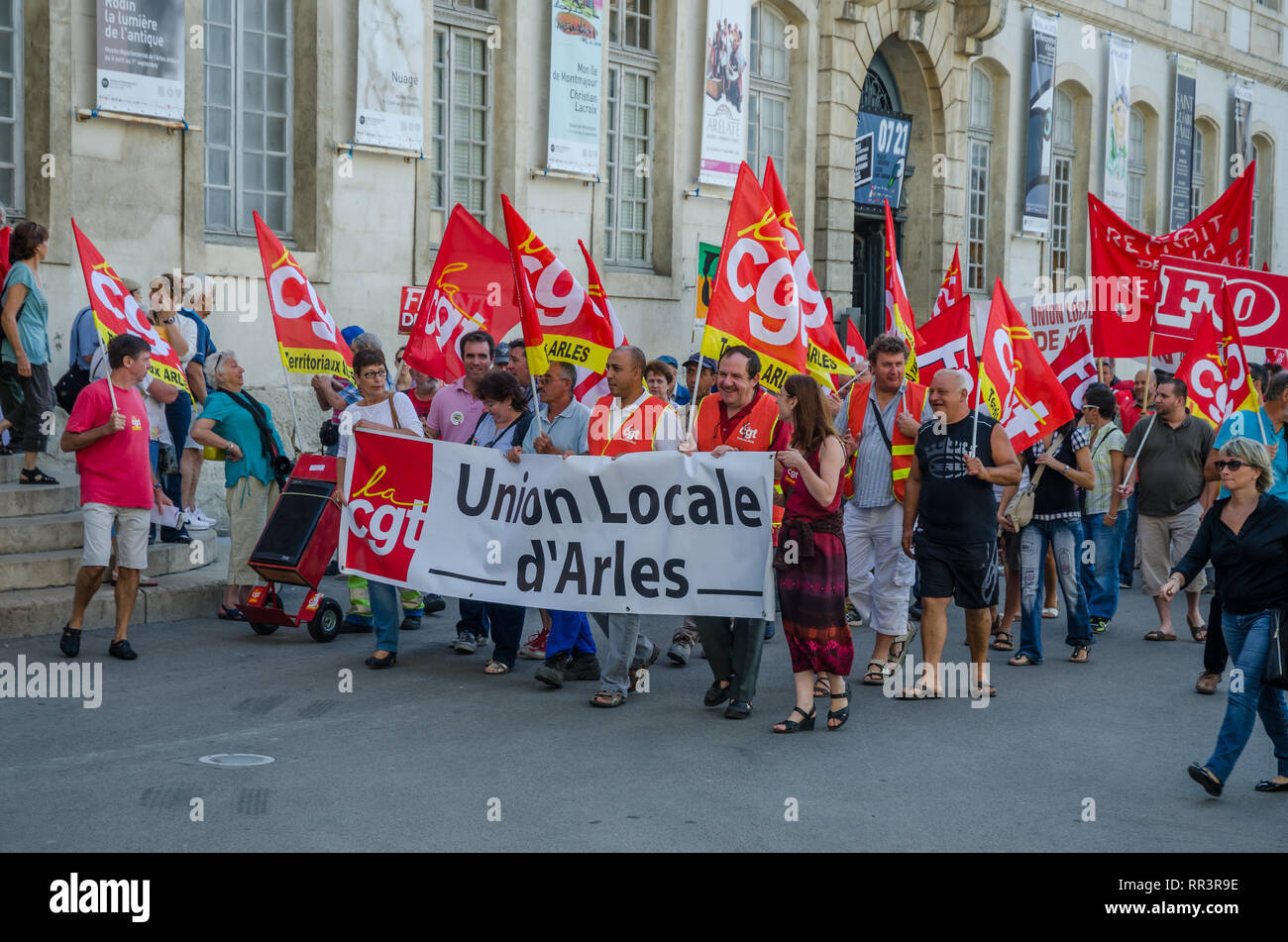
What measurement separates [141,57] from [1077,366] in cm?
844

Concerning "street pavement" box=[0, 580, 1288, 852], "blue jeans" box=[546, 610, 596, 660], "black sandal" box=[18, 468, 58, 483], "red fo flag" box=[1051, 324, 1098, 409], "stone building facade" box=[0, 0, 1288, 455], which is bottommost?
"street pavement" box=[0, 580, 1288, 852]

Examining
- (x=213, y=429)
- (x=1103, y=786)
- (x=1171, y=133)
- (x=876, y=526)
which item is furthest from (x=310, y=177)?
(x=1171, y=133)

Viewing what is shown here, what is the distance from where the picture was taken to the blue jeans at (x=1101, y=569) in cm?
1066

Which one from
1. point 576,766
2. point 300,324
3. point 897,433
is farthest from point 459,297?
point 576,766

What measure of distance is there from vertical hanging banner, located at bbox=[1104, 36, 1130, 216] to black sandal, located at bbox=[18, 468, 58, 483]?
21.3 meters

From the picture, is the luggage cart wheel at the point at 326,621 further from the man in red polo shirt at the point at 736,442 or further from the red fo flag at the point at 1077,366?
the red fo flag at the point at 1077,366

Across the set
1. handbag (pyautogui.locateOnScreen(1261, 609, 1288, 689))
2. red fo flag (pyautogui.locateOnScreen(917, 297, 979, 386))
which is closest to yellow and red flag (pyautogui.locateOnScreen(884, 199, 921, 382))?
red fo flag (pyautogui.locateOnScreen(917, 297, 979, 386))

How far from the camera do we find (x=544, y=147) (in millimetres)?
17234

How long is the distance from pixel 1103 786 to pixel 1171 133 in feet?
83.7

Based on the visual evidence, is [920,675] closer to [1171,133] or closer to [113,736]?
[113,736]

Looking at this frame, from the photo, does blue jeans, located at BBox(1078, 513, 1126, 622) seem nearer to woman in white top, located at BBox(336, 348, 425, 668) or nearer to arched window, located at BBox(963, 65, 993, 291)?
woman in white top, located at BBox(336, 348, 425, 668)

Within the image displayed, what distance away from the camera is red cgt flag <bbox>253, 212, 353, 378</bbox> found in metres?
10.6

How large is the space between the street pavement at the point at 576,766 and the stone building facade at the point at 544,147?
5646mm

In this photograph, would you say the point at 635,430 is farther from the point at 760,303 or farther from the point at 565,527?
the point at 760,303
